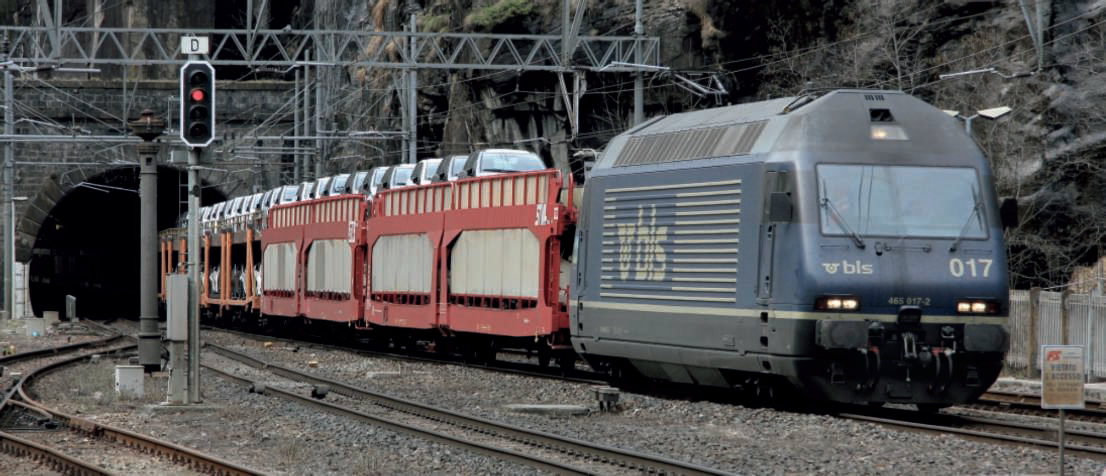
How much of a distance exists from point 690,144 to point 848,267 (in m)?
3.10

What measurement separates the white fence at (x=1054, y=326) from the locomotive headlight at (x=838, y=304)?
1029 cm

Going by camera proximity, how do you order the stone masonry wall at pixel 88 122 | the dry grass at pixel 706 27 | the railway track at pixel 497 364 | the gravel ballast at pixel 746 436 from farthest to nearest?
the stone masonry wall at pixel 88 122 → the dry grass at pixel 706 27 → the railway track at pixel 497 364 → the gravel ballast at pixel 746 436

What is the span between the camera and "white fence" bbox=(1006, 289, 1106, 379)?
24.5 metres

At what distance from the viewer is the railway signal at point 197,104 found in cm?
1866

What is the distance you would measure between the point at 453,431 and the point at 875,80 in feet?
65.1

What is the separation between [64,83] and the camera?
201 ft

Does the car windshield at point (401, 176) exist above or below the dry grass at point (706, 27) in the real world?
below

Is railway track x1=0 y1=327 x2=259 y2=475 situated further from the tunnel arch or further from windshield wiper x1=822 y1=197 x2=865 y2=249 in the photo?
the tunnel arch

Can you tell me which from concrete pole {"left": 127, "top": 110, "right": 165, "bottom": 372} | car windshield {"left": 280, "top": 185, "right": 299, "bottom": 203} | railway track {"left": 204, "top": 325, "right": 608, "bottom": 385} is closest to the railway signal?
concrete pole {"left": 127, "top": 110, "right": 165, "bottom": 372}

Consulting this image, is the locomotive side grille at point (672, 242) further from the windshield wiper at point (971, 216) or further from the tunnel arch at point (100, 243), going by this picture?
the tunnel arch at point (100, 243)

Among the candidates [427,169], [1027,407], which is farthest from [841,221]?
[427,169]

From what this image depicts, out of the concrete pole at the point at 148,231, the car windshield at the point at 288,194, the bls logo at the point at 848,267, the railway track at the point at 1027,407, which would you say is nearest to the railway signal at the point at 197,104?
the concrete pole at the point at 148,231

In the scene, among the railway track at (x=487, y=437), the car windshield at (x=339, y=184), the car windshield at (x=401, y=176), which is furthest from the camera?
the car windshield at (x=339, y=184)

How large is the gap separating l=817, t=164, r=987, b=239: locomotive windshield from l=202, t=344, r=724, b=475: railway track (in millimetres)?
3737
